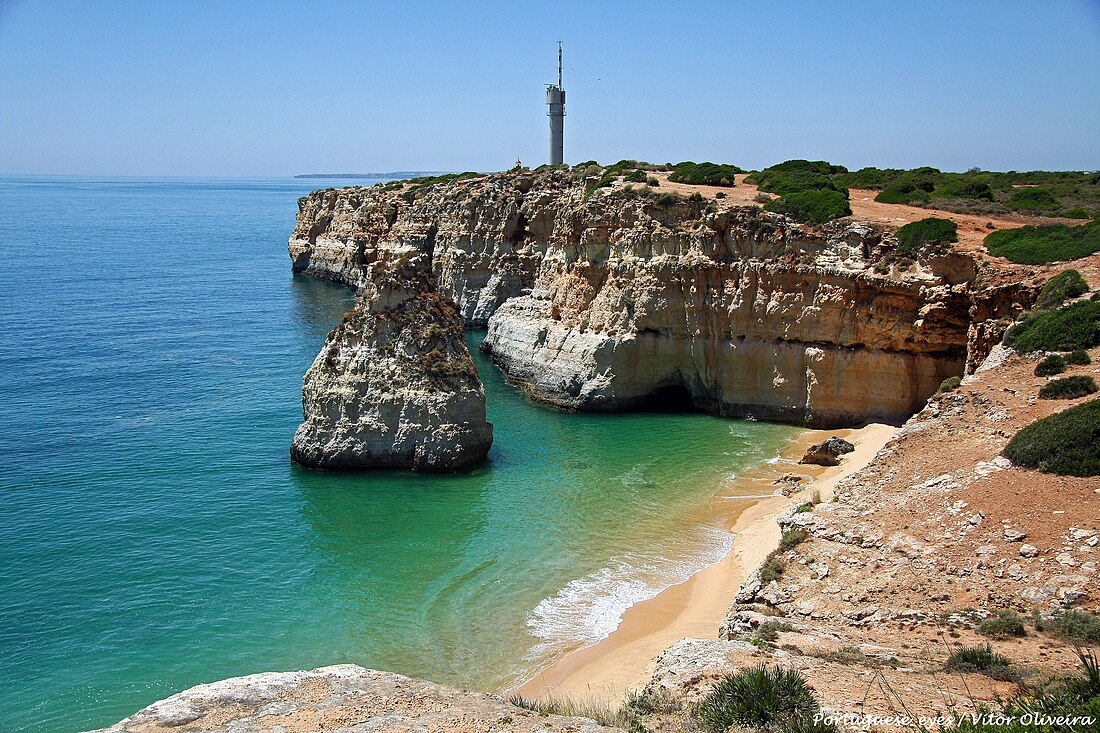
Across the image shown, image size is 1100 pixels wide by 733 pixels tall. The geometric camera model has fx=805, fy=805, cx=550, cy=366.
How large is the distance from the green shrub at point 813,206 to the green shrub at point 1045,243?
5678mm

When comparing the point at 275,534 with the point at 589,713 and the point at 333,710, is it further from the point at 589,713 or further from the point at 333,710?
the point at 589,713

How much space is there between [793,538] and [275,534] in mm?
14697

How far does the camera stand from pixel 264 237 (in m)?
122

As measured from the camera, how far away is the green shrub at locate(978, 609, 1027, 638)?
38.2 feet

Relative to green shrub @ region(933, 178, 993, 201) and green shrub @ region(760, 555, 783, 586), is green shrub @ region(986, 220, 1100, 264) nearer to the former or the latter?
green shrub @ region(933, 178, 993, 201)

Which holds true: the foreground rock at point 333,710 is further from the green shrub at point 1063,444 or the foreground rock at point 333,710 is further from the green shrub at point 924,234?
the green shrub at point 924,234

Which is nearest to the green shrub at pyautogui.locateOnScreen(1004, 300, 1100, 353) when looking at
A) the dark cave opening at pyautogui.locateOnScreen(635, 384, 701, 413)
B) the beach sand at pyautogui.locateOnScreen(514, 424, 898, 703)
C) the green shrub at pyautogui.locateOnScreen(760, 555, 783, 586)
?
the beach sand at pyautogui.locateOnScreen(514, 424, 898, 703)

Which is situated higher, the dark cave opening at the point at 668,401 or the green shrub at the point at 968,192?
the green shrub at the point at 968,192

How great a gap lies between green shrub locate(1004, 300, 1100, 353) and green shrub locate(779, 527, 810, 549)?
10.5 m

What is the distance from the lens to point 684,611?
18594 mm

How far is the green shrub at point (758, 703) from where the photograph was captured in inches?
367

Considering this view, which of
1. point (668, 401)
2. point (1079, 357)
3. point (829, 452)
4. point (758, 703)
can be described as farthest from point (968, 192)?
point (758, 703)

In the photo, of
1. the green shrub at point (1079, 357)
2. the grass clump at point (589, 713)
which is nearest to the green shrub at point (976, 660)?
the grass clump at point (589, 713)

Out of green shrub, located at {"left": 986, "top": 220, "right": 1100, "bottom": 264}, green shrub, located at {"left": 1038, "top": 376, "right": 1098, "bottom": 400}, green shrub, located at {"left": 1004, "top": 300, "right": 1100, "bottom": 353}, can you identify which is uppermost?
green shrub, located at {"left": 986, "top": 220, "right": 1100, "bottom": 264}
